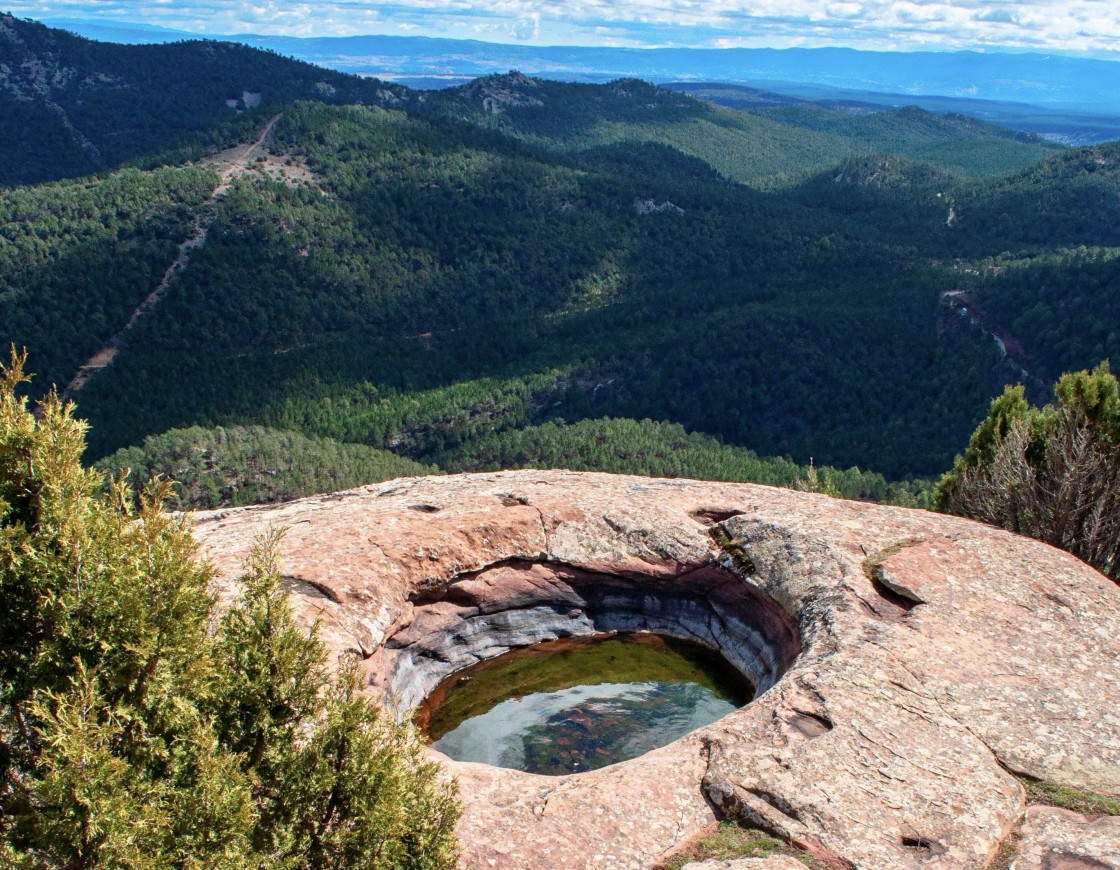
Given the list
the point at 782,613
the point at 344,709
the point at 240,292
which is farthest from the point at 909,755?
the point at 240,292

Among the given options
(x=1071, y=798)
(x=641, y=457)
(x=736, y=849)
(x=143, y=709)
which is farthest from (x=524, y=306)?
(x=143, y=709)

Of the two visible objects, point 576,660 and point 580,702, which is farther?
point 576,660

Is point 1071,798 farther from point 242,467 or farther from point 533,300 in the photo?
point 533,300

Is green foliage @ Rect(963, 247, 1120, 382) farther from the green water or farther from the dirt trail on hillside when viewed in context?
the dirt trail on hillside

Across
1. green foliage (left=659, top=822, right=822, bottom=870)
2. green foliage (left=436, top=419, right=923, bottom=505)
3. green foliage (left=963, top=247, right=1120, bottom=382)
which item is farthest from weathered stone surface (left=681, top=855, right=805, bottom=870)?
green foliage (left=963, top=247, right=1120, bottom=382)

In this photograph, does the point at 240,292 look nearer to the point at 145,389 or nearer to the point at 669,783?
the point at 145,389

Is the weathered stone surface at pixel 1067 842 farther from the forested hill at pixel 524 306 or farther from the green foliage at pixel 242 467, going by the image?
the forested hill at pixel 524 306
